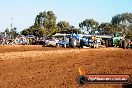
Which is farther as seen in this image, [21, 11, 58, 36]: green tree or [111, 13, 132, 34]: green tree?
[111, 13, 132, 34]: green tree

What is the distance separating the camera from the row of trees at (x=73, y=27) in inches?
4528

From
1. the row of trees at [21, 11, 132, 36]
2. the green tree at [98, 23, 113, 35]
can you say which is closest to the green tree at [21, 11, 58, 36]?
the row of trees at [21, 11, 132, 36]

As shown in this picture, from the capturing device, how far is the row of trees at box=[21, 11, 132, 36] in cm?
11500

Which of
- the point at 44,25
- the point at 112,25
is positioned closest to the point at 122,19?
the point at 112,25

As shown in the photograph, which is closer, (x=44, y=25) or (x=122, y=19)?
(x=44, y=25)

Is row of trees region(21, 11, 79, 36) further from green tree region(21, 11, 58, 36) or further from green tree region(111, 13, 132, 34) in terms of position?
green tree region(111, 13, 132, 34)

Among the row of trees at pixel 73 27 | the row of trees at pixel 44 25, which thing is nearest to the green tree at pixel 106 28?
the row of trees at pixel 73 27

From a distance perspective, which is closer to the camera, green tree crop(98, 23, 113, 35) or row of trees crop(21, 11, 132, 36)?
row of trees crop(21, 11, 132, 36)

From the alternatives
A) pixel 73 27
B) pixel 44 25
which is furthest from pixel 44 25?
pixel 73 27

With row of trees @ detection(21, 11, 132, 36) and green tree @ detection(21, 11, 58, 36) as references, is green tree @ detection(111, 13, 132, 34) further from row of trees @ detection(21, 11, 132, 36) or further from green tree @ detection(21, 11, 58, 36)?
green tree @ detection(21, 11, 58, 36)

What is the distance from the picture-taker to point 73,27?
5787 inches

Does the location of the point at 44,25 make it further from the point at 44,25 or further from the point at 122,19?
the point at 122,19

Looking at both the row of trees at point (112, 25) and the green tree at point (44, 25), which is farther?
the row of trees at point (112, 25)

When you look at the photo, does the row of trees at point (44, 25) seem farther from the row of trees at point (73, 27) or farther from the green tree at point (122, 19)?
the green tree at point (122, 19)
